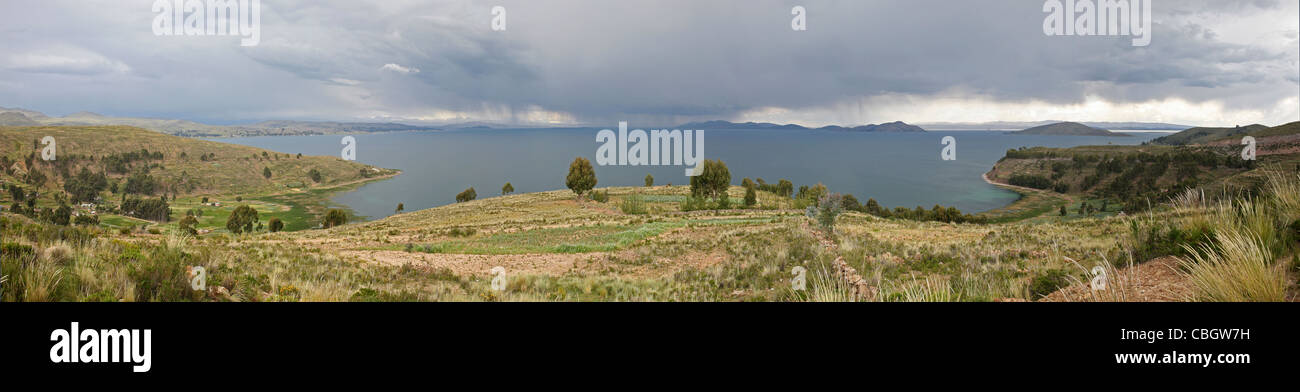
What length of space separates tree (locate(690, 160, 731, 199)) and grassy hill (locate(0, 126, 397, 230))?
252 feet

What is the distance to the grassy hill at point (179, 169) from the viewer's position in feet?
343

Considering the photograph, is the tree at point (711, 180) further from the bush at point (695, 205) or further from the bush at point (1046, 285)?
the bush at point (1046, 285)

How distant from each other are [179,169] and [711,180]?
163 metres

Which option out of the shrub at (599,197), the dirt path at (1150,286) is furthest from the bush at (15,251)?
the shrub at (599,197)

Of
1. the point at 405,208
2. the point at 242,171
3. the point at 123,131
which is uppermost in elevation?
the point at 123,131

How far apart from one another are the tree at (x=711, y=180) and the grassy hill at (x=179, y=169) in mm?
76744
